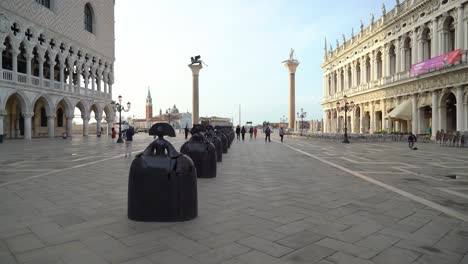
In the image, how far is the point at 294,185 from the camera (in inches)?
290

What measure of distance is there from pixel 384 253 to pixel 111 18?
5197cm

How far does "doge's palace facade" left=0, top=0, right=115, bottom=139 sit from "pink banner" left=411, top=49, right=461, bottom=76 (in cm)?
3638

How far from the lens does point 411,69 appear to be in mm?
29969

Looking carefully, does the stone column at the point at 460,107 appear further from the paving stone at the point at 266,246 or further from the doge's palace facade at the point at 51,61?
the doge's palace facade at the point at 51,61

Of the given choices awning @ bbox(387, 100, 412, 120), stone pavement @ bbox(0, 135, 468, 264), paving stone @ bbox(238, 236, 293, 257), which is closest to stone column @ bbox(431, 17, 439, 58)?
awning @ bbox(387, 100, 412, 120)

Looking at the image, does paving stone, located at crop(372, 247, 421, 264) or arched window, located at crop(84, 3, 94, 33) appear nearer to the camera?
paving stone, located at crop(372, 247, 421, 264)

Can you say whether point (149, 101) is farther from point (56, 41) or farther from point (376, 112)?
point (376, 112)

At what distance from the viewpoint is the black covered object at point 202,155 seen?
27.3ft

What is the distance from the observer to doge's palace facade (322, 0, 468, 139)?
79.5 feet

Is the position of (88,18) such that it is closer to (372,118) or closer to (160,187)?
(372,118)

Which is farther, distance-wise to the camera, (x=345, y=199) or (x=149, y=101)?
(x=149, y=101)

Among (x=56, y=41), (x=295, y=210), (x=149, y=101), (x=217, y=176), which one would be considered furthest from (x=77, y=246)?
(x=149, y=101)

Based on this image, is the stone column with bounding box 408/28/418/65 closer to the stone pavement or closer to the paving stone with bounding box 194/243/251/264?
the stone pavement

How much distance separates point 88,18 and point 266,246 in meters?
46.5
